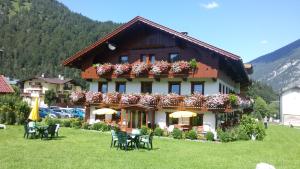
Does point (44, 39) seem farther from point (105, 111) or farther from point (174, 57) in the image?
point (174, 57)

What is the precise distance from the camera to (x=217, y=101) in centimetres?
2739

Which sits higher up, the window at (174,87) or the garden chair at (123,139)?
the window at (174,87)

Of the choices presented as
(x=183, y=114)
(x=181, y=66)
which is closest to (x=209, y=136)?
(x=183, y=114)

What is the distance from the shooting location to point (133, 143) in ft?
68.1

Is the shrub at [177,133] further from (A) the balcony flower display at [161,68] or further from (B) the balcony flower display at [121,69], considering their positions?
(B) the balcony flower display at [121,69]

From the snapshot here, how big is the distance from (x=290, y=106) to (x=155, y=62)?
2678 inches

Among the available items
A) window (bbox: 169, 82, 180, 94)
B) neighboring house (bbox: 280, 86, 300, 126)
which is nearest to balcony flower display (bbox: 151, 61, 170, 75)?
window (bbox: 169, 82, 180, 94)

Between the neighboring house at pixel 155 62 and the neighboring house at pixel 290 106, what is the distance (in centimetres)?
5712

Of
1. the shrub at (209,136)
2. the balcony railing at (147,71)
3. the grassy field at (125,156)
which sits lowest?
the grassy field at (125,156)

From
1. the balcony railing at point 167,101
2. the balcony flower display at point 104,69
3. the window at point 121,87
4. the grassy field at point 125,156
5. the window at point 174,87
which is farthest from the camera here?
the window at point 121,87

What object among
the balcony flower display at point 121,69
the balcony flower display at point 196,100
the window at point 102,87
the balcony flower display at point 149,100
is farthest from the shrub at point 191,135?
the window at point 102,87

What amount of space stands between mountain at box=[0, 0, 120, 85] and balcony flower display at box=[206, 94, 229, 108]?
11602 cm

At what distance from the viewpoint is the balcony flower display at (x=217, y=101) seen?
1074 inches

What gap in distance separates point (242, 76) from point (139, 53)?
38.6ft
